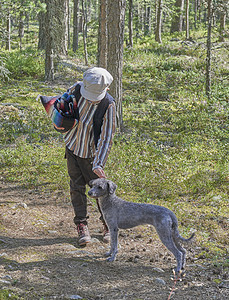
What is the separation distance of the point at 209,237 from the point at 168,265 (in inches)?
63.0

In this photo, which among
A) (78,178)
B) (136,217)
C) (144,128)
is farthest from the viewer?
(144,128)

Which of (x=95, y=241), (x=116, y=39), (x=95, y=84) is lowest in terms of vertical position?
(x=95, y=241)

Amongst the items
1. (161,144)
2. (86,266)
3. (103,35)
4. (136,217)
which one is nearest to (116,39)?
(103,35)

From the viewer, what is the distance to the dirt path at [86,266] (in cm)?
396

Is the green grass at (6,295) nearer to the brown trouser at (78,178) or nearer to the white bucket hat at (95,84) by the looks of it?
the brown trouser at (78,178)

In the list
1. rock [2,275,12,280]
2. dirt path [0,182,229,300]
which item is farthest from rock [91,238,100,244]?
rock [2,275,12,280]

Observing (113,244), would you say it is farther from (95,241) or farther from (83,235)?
(95,241)

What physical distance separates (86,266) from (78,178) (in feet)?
5.10

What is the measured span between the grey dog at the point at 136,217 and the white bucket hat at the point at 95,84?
1.24 m

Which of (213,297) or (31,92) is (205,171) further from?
(31,92)

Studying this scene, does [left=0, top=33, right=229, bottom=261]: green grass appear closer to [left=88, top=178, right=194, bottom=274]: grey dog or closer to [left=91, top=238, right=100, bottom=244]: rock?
[left=88, top=178, right=194, bottom=274]: grey dog

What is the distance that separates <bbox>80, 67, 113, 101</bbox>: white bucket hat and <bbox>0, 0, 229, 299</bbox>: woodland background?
309 cm

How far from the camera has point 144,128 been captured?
12938 millimetres

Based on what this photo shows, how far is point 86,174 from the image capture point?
18.5 ft
